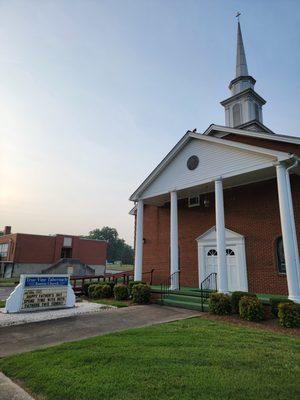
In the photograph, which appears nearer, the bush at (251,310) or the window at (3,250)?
the bush at (251,310)

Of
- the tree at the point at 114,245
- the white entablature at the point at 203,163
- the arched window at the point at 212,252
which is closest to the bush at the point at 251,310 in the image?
the white entablature at the point at 203,163

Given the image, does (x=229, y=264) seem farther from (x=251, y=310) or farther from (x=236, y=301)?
(x=251, y=310)

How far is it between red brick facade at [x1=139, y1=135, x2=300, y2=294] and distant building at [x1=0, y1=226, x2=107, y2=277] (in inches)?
1103

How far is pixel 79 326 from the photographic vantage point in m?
8.70

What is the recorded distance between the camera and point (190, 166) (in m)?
15.0

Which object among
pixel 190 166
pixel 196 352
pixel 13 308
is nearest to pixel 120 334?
pixel 196 352

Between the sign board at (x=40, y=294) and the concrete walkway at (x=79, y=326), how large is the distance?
109 inches

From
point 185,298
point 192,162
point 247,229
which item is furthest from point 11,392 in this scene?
point 192,162

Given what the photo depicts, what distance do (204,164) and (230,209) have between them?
2902mm

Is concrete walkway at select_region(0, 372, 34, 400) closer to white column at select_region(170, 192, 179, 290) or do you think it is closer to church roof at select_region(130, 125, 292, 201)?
white column at select_region(170, 192, 179, 290)

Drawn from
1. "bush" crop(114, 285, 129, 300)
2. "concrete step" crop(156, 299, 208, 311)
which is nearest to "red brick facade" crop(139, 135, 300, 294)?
"concrete step" crop(156, 299, 208, 311)

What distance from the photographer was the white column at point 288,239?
33.3 ft

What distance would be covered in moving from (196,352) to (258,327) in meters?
3.69

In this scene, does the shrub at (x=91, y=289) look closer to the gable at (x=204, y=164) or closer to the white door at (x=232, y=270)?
the gable at (x=204, y=164)
